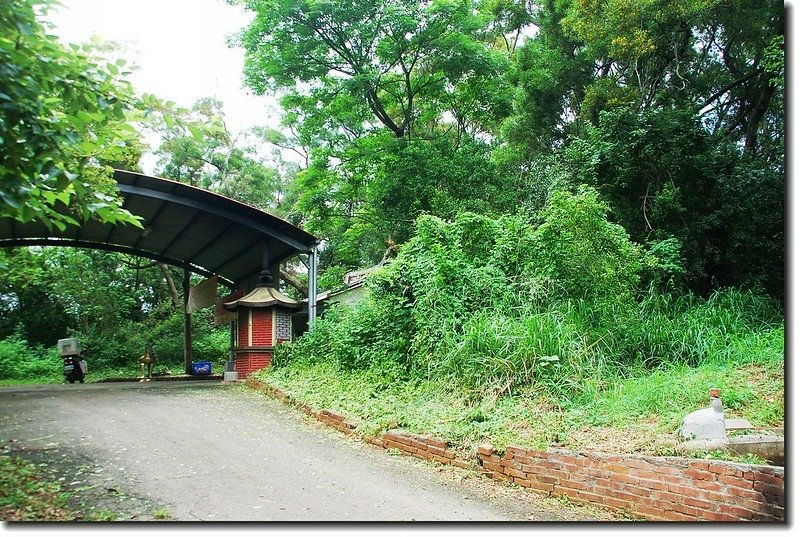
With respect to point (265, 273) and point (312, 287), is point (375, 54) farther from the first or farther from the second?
point (265, 273)

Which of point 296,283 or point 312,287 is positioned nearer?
point 312,287

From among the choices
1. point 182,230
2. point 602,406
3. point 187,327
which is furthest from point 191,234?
point 602,406

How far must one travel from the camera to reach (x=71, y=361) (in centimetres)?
998

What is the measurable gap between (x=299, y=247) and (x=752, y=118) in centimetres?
594

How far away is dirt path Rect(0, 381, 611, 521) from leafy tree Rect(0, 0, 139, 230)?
157cm

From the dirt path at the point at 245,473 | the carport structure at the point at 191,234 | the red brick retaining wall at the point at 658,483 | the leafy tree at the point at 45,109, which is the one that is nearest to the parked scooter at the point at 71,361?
the carport structure at the point at 191,234

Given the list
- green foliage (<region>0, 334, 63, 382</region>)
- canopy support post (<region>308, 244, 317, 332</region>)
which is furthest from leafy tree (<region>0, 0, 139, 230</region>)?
green foliage (<region>0, 334, 63, 382</region>)

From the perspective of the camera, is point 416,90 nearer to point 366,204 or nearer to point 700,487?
point 366,204

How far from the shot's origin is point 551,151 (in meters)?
8.53

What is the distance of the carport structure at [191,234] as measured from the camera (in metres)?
7.99

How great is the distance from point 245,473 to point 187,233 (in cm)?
666

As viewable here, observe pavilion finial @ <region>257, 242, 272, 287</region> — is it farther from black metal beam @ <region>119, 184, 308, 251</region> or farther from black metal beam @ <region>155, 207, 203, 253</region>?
black metal beam @ <region>155, 207, 203, 253</region>

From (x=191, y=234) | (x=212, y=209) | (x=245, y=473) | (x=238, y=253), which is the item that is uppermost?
(x=212, y=209)

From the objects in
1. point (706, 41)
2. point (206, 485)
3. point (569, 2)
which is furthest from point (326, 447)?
point (569, 2)
